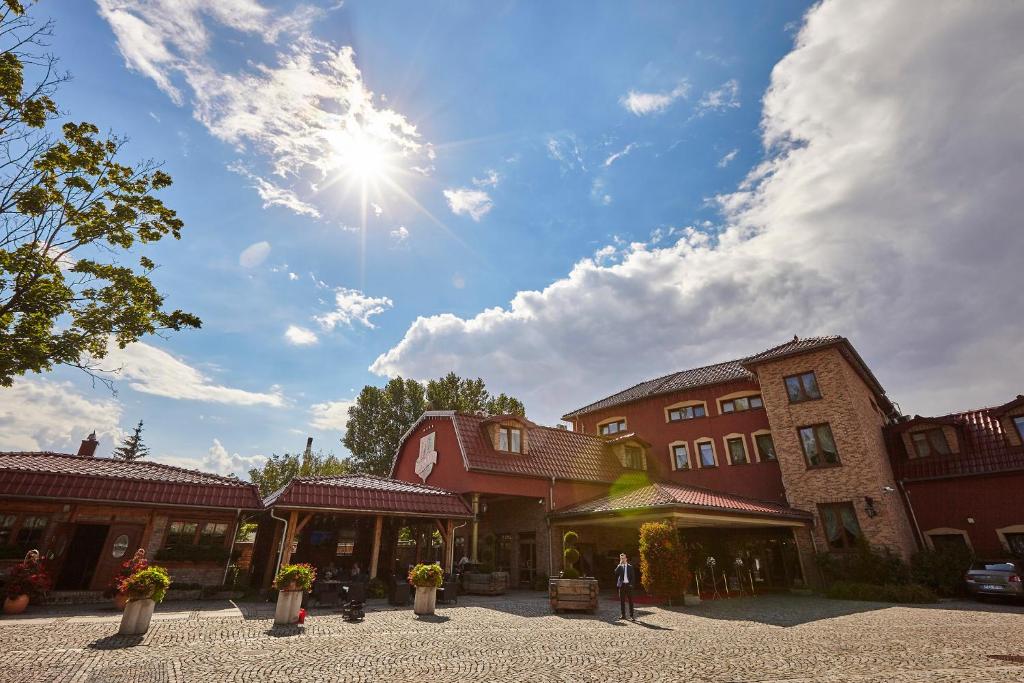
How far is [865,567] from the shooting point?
56.8 feet

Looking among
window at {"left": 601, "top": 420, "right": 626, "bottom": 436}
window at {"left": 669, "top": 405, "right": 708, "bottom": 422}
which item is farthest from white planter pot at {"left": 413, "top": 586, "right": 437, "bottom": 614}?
window at {"left": 601, "top": 420, "right": 626, "bottom": 436}

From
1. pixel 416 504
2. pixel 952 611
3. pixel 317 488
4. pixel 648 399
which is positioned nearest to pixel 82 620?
pixel 317 488

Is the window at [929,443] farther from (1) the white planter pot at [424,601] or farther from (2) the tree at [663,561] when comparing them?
(1) the white planter pot at [424,601]

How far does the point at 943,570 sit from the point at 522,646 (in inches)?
697

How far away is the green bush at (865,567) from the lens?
17.1 m

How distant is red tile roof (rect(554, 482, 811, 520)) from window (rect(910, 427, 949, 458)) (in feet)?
22.4

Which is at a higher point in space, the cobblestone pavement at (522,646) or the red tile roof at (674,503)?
the red tile roof at (674,503)

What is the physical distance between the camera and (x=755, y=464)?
2291 centimetres

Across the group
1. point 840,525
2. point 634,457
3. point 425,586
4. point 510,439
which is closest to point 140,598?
point 425,586

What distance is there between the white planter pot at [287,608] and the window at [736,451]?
20677mm

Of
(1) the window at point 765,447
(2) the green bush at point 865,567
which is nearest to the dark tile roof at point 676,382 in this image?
(1) the window at point 765,447

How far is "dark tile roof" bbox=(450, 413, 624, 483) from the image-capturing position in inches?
822

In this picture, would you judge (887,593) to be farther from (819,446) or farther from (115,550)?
(115,550)

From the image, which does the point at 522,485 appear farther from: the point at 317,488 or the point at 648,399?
the point at 648,399
